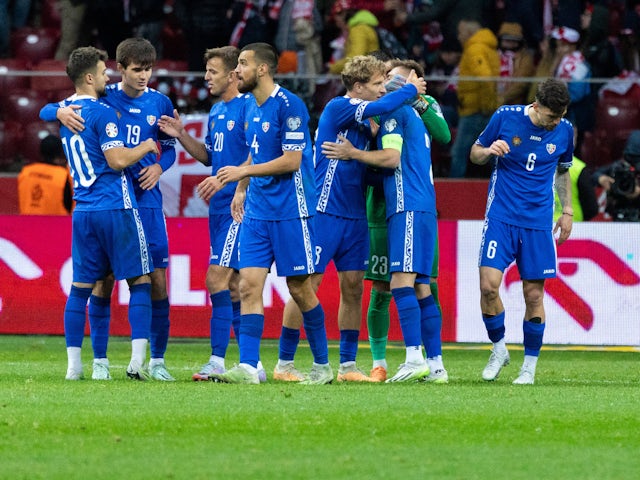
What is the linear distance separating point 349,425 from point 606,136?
9531mm

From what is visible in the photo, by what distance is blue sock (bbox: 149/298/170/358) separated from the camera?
1048cm

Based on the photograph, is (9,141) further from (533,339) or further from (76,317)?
(533,339)

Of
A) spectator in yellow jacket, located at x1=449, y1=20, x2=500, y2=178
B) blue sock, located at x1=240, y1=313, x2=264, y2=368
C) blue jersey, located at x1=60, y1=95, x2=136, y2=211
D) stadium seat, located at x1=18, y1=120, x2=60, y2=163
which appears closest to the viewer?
blue sock, located at x1=240, y1=313, x2=264, y2=368

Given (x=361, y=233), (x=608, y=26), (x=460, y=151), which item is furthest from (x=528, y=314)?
(x=608, y=26)

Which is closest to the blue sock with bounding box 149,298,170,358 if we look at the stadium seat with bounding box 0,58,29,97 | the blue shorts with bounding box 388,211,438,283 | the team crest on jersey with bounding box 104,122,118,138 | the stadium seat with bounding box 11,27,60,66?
the team crest on jersey with bounding box 104,122,118,138

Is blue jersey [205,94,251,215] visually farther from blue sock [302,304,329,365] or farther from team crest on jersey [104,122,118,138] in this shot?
blue sock [302,304,329,365]

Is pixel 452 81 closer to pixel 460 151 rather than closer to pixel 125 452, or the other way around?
pixel 460 151

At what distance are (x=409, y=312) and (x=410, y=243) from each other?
0.47 meters

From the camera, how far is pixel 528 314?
10.5m

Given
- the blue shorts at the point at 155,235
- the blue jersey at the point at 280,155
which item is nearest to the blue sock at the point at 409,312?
the blue jersey at the point at 280,155

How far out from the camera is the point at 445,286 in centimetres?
1447

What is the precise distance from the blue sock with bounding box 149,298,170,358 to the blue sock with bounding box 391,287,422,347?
1.71 m

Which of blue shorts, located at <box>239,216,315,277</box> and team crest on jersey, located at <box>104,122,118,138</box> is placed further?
team crest on jersey, located at <box>104,122,118,138</box>

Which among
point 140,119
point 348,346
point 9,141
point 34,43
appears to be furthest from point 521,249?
point 34,43
